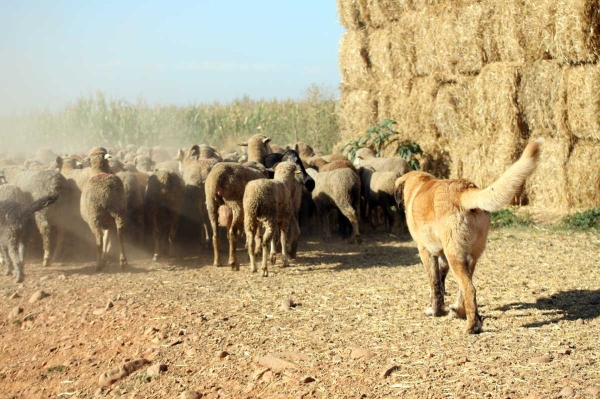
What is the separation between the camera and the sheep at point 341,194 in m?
12.4

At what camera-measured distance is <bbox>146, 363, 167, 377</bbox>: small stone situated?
6406 millimetres

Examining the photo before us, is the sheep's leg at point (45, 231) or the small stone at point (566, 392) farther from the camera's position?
the sheep's leg at point (45, 231)

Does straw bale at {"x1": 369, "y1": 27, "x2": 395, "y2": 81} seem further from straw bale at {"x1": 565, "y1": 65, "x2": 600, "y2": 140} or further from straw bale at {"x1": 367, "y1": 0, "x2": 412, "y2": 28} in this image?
straw bale at {"x1": 565, "y1": 65, "x2": 600, "y2": 140}

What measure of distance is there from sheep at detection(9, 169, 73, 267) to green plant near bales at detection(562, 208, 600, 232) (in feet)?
28.0

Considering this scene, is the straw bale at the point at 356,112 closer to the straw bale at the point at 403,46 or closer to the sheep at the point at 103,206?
the straw bale at the point at 403,46

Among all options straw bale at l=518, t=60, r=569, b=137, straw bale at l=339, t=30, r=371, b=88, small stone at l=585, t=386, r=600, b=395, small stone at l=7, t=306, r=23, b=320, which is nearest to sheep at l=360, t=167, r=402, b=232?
straw bale at l=518, t=60, r=569, b=137

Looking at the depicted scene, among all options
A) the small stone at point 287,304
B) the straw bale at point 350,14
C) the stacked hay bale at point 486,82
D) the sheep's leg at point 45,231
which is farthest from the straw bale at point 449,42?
the sheep's leg at point 45,231

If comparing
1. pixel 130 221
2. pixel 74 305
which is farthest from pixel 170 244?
pixel 74 305

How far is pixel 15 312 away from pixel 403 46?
10.7 m

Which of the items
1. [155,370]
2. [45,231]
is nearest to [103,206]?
[45,231]

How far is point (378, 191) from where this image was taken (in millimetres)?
13086

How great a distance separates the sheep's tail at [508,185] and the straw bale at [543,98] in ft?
23.0

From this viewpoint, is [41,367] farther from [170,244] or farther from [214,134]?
[214,134]

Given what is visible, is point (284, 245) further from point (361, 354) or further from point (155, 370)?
point (361, 354)
